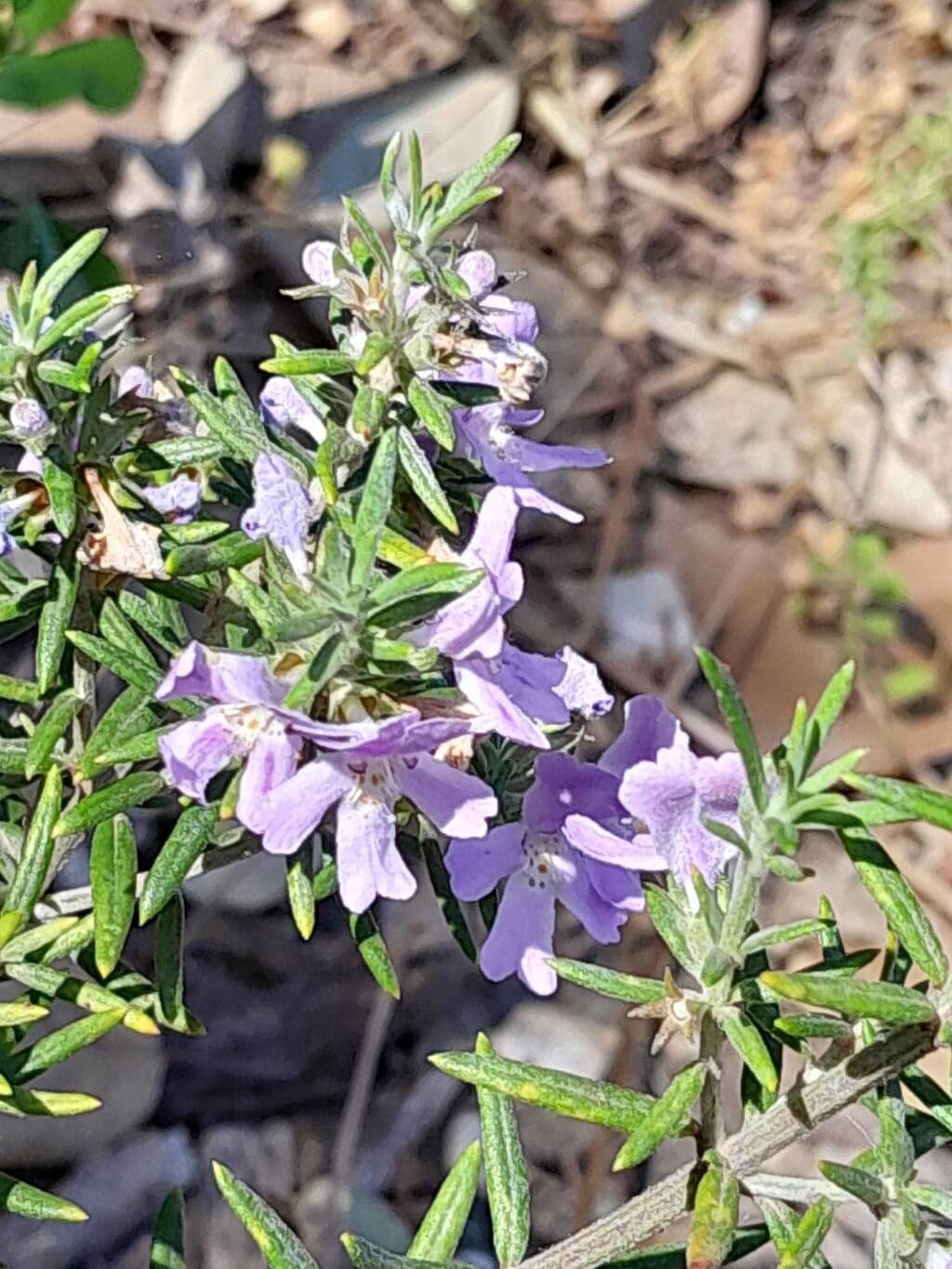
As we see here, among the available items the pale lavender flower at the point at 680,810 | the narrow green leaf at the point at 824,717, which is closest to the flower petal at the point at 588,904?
the pale lavender flower at the point at 680,810

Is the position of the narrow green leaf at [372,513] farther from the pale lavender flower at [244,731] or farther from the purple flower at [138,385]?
the purple flower at [138,385]

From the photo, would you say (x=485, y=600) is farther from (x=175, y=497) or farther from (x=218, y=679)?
(x=175, y=497)

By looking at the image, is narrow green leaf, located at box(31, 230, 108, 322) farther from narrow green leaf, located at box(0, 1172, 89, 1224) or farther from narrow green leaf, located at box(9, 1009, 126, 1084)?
narrow green leaf, located at box(0, 1172, 89, 1224)

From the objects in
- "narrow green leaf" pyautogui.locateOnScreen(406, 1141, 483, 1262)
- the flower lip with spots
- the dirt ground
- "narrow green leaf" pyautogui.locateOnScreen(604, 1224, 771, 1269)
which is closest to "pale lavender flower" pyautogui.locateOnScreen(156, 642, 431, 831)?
the flower lip with spots

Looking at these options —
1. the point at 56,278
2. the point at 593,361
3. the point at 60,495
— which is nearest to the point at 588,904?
the point at 60,495

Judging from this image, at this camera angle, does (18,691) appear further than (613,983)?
Yes

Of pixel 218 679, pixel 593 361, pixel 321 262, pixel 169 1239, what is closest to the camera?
pixel 218 679

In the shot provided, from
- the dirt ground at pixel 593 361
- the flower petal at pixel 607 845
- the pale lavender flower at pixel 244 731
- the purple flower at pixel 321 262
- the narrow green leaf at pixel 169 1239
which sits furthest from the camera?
the dirt ground at pixel 593 361
